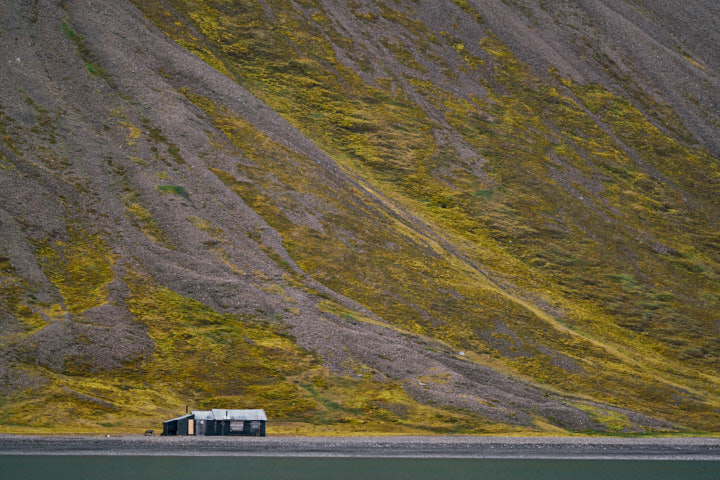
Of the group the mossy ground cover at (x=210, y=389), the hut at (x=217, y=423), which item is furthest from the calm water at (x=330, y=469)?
the mossy ground cover at (x=210, y=389)

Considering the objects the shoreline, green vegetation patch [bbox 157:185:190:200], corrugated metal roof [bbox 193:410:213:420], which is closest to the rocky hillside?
green vegetation patch [bbox 157:185:190:200]

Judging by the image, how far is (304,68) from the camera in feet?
312

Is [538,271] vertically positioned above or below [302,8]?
below

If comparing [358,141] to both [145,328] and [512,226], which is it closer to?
[512,226]

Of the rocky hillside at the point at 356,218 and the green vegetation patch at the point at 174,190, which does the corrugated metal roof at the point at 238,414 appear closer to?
the rocky hillside at the point at 356,218

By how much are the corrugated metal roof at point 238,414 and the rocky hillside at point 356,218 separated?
10.9ft

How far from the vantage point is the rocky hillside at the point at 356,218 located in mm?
55938

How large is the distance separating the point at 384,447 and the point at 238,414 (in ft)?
30.0

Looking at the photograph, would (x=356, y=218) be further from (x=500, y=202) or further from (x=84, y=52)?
(x=84, y=52)

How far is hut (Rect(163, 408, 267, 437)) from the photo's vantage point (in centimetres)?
4731

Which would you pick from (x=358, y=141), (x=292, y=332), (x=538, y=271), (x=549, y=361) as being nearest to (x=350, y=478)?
(x=292, y=332)

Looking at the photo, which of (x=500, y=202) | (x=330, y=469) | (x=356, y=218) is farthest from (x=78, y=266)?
(x=500, y=202)

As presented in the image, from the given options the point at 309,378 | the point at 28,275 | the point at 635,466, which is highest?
the point at 28,275

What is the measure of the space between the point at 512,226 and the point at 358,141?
19.7m
